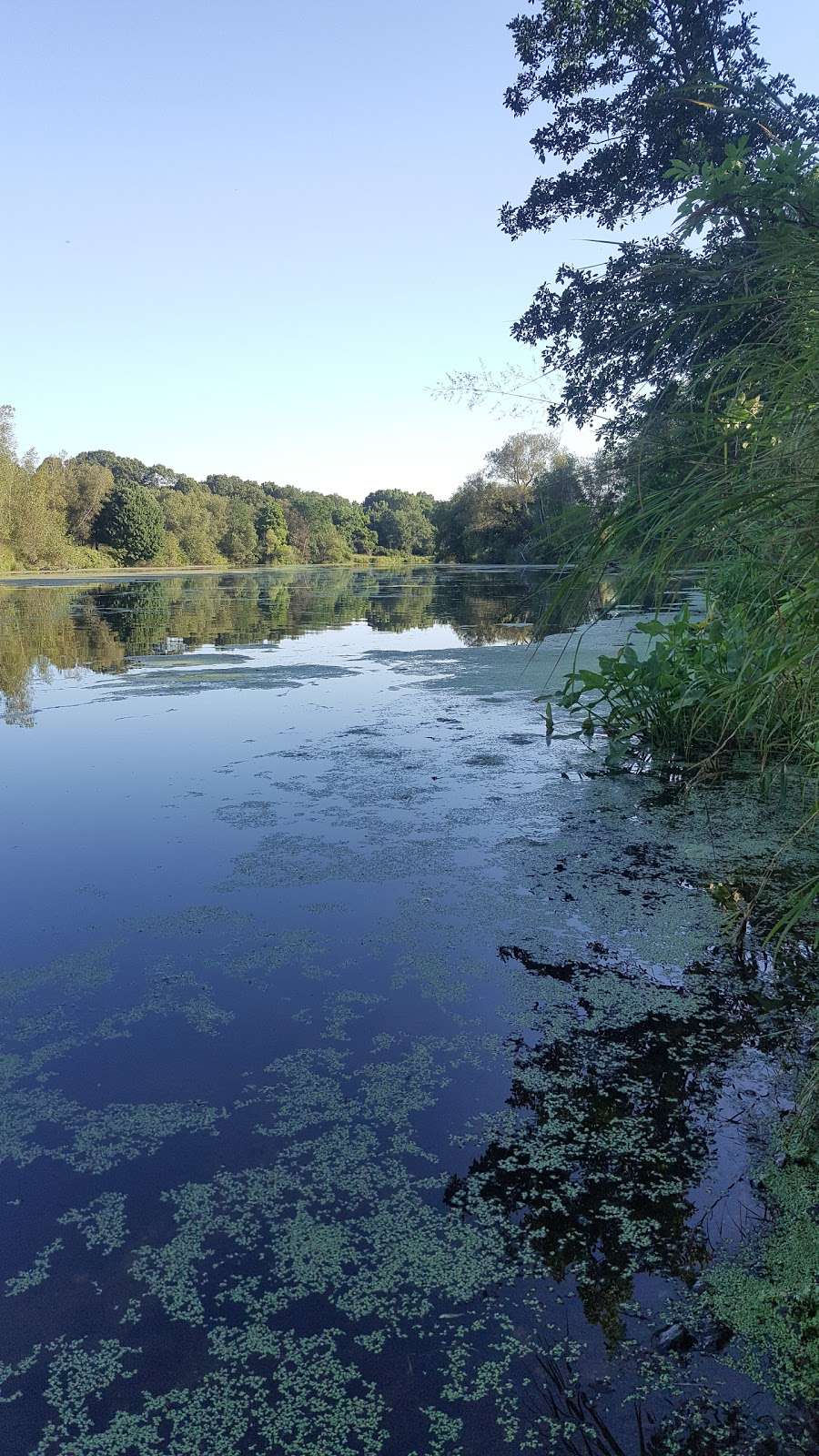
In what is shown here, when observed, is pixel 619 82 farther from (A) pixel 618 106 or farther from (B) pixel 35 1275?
(B) pixel 35 1275

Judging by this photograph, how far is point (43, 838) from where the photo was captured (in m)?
3.12

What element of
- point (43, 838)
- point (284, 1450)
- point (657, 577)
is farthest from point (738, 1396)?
point (43, 838)

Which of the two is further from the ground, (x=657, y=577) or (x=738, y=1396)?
(x=657, y=577)

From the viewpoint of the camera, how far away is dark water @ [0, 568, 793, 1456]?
1.05 m

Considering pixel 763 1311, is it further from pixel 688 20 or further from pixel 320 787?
pixel 688 20

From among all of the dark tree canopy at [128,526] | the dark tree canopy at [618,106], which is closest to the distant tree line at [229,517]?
the dark tree canopy at [128,526]

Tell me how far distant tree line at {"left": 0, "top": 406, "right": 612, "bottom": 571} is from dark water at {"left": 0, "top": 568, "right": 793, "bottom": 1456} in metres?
0.63

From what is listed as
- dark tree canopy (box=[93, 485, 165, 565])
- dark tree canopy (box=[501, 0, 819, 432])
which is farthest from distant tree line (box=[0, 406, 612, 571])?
dark tree canopy (box=[501, 0, 819, 432])

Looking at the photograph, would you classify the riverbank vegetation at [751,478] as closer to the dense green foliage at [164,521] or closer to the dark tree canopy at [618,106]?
the dark tree canopy at [618,106]

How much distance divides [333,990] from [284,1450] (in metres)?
1.08

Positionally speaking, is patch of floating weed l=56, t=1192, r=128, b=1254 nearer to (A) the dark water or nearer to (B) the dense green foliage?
→ (A) the dark water

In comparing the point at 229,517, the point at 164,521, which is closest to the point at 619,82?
the point at 164,521

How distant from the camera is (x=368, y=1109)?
1581 millimetres

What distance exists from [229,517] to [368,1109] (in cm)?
6077
